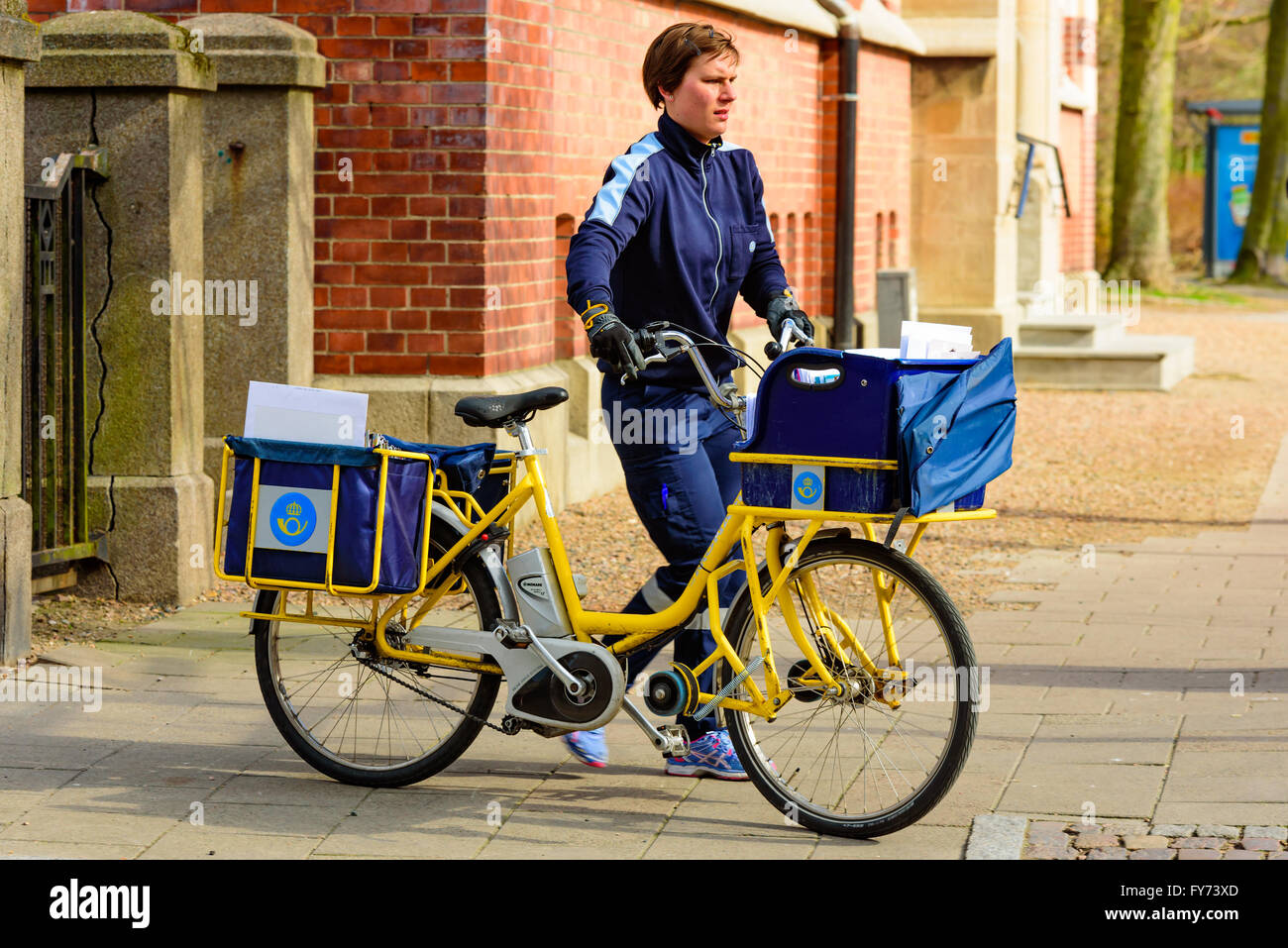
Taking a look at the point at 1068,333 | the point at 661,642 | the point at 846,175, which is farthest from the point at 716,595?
the point at 1068,333

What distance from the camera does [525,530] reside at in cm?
881

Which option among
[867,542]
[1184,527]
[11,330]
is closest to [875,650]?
[867,542]

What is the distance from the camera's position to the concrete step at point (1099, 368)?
1678 centimetres

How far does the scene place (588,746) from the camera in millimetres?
5039

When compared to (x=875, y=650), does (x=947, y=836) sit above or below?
below

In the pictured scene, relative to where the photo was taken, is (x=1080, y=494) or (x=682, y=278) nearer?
(x=682, y=278)

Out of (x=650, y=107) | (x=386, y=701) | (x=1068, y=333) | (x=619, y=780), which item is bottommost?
(x=619, y=780)

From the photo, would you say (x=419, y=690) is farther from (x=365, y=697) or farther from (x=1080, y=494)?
(x=1080, y=494)

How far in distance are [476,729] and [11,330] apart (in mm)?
2613

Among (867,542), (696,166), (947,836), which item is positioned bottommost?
(947,836)

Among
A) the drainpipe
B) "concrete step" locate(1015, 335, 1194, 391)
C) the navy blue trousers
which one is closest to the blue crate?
the navy blue trousers

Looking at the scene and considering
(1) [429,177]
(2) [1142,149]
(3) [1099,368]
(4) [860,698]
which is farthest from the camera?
(2) [1142,149]

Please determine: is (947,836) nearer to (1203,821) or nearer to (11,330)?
(1203,821)

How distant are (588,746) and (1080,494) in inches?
253
